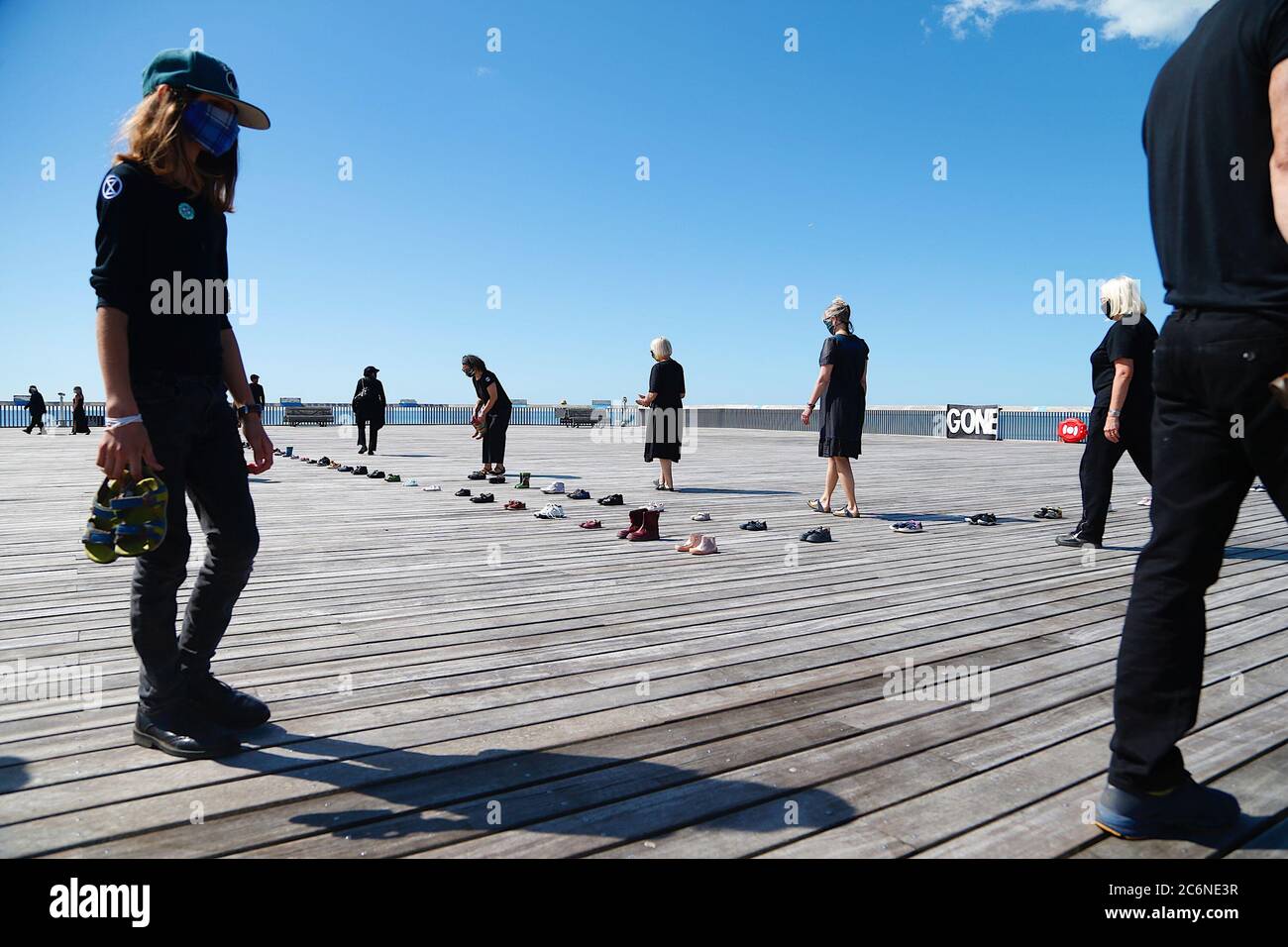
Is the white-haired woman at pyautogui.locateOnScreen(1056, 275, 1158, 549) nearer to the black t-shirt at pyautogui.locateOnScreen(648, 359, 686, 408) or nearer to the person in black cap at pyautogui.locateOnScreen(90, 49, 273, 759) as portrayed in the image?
the person in black cap at pyautogui.locateOnScreen(90, 49, 273, 759)

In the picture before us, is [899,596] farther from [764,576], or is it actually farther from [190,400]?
[190,400]

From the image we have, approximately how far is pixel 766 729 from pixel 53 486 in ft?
37.9

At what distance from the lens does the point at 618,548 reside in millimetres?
6695

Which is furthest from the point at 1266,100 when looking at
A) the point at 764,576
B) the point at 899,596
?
the point at 764,576

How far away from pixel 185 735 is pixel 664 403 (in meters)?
9.03

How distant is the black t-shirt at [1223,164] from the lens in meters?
1.94

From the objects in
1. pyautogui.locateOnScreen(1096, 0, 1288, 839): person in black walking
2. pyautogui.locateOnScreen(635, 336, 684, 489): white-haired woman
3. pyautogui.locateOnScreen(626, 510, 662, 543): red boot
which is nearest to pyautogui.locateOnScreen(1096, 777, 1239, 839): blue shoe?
pyautogui.locateOnScreen(1096, 0, 1288, 839): person in black walking

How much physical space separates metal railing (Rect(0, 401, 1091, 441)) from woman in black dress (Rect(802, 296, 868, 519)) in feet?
65.3

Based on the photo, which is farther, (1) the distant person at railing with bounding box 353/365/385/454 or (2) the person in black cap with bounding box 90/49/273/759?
(1) the distant person at railing with bounding box 353/365/385/454

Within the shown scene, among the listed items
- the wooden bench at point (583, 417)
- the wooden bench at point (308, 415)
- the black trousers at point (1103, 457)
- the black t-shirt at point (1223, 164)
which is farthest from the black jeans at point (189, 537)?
the wooden bench at point (583, 417)

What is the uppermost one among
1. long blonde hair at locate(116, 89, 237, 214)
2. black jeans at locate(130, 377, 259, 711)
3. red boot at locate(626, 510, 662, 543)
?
long blonde hair at locate(116, 89, 237, 214)

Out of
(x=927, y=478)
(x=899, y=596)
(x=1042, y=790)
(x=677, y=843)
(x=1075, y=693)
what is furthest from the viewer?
(x=927, y=478)

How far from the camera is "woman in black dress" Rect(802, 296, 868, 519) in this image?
8539 millimetres

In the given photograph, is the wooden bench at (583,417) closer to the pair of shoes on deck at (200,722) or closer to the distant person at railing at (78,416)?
the distant person at railing at (78,416)
